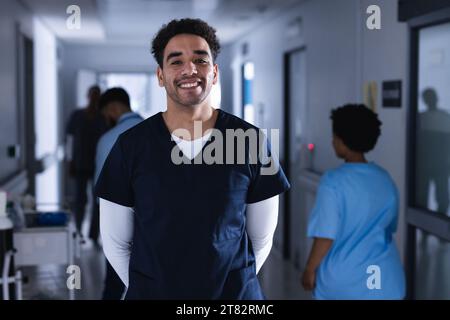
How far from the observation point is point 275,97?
671 cm

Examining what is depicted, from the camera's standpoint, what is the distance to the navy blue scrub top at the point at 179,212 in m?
1.59

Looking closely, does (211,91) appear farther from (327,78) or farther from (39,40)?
(39,40)

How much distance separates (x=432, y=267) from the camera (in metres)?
3.58

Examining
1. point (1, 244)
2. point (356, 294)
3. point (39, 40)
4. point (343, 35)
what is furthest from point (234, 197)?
point (39, 40)

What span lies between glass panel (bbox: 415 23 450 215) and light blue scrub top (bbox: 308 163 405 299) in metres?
1.10

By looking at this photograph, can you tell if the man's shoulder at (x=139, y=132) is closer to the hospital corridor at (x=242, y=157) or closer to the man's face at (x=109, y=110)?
the hospital corridor at (x=242, y=157)

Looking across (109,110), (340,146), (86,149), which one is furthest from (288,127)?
(340,146)

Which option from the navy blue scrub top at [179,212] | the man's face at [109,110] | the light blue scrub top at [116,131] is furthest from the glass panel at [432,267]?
the navy blue scrub top at [179,212]

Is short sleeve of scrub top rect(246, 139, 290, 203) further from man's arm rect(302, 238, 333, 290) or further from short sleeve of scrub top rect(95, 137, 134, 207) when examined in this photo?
man's arm rect(302, 238, 333, 290)

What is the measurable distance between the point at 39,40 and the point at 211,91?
20.9 feet

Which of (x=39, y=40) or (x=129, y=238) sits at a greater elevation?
(x=39, y=40)

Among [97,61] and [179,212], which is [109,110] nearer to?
[179,212]

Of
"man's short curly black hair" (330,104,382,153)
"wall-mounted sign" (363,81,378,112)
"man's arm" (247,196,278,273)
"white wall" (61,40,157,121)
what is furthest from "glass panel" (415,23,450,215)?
"white wall" (61,40,157,121)

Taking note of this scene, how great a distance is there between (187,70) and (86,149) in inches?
201
